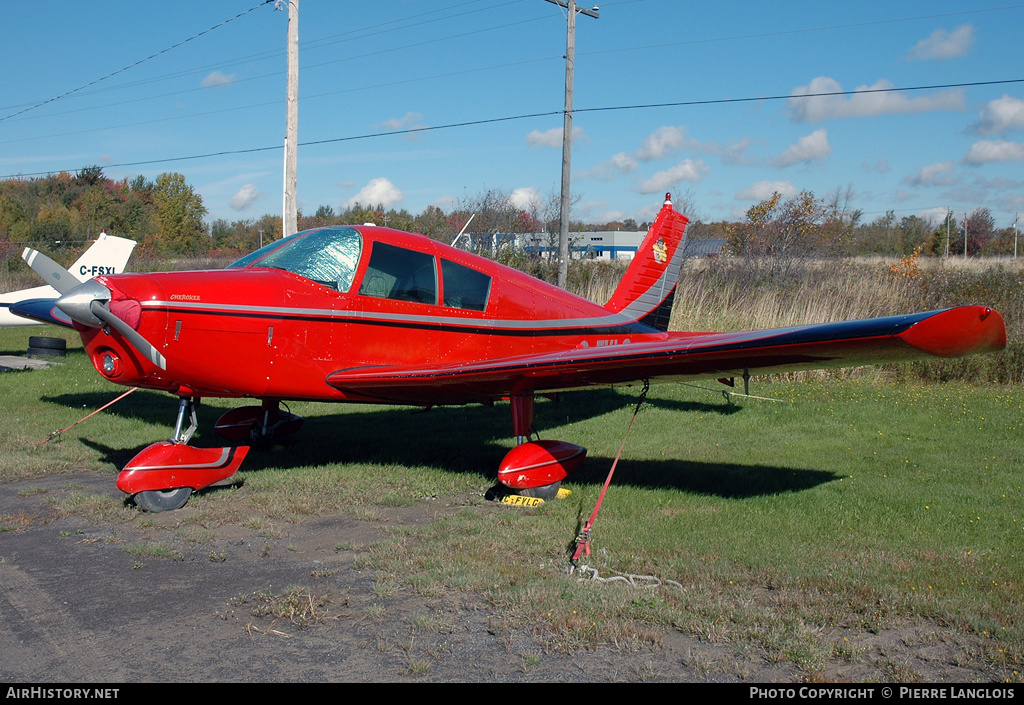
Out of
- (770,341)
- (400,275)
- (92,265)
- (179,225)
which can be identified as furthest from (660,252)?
(179,225)

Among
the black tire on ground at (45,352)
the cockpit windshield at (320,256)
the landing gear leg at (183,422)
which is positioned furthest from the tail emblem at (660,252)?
the black tire on ground at (45,352)

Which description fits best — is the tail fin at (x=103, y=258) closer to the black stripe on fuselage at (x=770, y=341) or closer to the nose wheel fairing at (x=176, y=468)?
the nose wheel fairing at (x=176, y=468)

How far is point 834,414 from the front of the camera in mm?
9461

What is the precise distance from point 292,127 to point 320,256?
25.5ft

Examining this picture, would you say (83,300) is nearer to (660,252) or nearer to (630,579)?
(630,579)

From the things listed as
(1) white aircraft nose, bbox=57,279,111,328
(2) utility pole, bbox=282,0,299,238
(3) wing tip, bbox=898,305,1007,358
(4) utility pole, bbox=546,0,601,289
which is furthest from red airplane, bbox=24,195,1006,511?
(4) utility pole, bbox=546,0,601,289

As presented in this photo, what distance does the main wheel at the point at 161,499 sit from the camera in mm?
5949

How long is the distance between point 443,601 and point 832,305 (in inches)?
470

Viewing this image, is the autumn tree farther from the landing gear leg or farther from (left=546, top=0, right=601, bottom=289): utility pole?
the landing gear leg

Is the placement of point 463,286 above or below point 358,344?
above

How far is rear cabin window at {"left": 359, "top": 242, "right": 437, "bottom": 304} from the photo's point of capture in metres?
6.66

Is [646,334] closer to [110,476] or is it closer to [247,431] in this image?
[247,431]

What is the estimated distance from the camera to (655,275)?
31.3 ft

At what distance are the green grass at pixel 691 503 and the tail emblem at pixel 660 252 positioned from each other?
2029 mm
